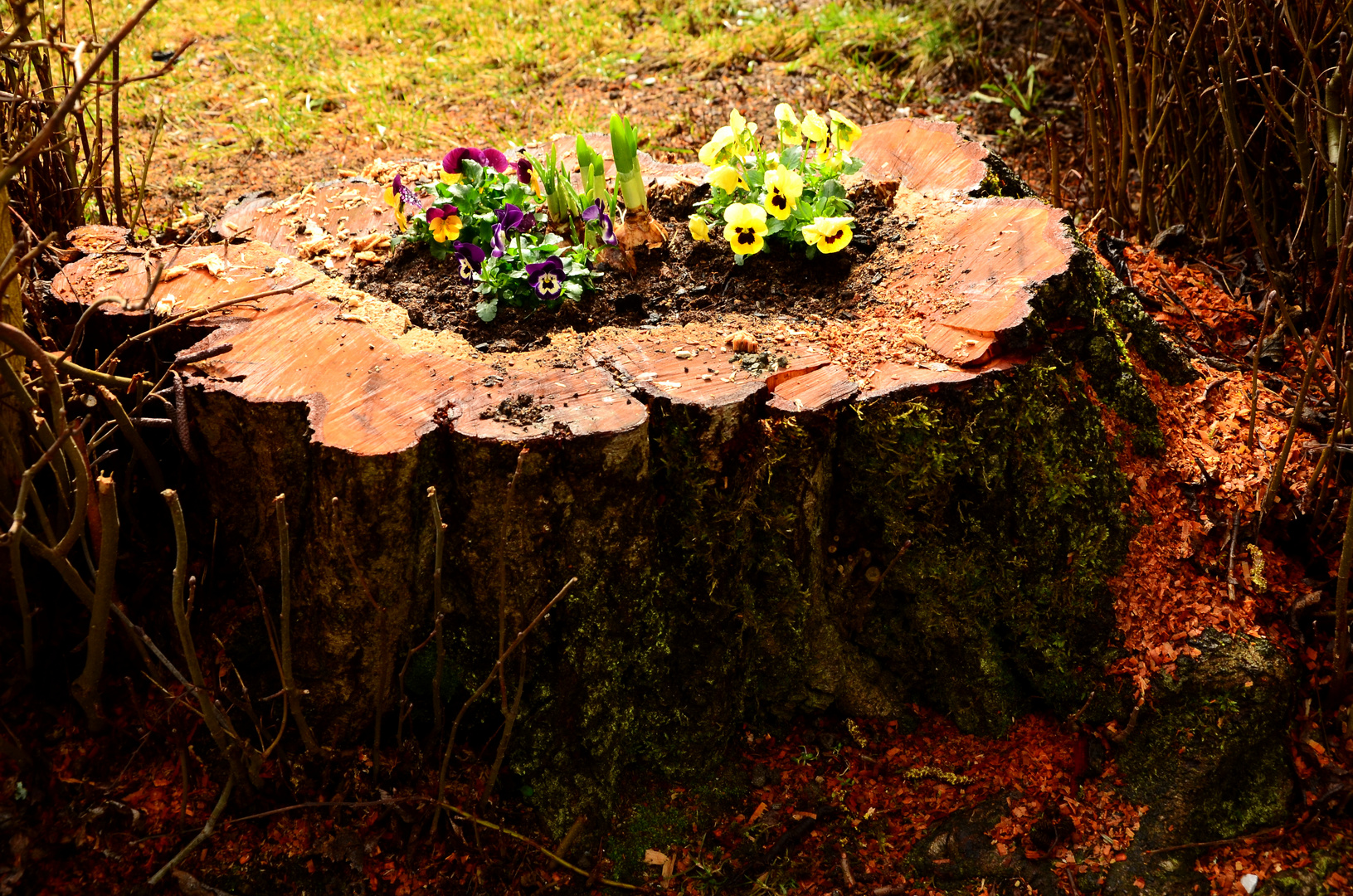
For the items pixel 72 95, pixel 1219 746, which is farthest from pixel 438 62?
pixel 1219 746

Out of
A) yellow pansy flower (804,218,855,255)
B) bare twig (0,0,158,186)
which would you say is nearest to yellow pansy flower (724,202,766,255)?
yellow pansy flower (804,218,855,255)

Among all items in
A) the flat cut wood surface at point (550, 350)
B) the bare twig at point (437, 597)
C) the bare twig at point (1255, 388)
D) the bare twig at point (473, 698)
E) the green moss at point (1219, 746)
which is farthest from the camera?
the bare twig at point (1255, 388)

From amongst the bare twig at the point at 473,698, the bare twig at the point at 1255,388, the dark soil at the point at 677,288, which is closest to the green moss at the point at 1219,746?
the bare twig at the point at 1255,388

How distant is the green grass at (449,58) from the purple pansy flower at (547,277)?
261cm

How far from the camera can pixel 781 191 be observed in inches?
95.5

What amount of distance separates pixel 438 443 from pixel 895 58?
14.4 feet

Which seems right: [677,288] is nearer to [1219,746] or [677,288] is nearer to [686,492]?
[686,492]

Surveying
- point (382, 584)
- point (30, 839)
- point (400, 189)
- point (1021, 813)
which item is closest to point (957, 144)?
point (400, 189)

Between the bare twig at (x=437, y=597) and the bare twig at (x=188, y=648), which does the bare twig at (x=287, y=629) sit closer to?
the bare twig at (x=188, y=648)

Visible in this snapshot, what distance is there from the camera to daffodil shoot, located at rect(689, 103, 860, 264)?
241cm

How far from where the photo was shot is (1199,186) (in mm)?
3342

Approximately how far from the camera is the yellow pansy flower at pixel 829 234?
239 centimetres

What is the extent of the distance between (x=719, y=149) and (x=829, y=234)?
1.35ft

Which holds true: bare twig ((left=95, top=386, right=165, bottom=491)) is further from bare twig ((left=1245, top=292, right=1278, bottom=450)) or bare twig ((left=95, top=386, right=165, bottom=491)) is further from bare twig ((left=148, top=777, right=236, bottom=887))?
bare twig ((left=1245, top=292, right=1278, bottom=450))
